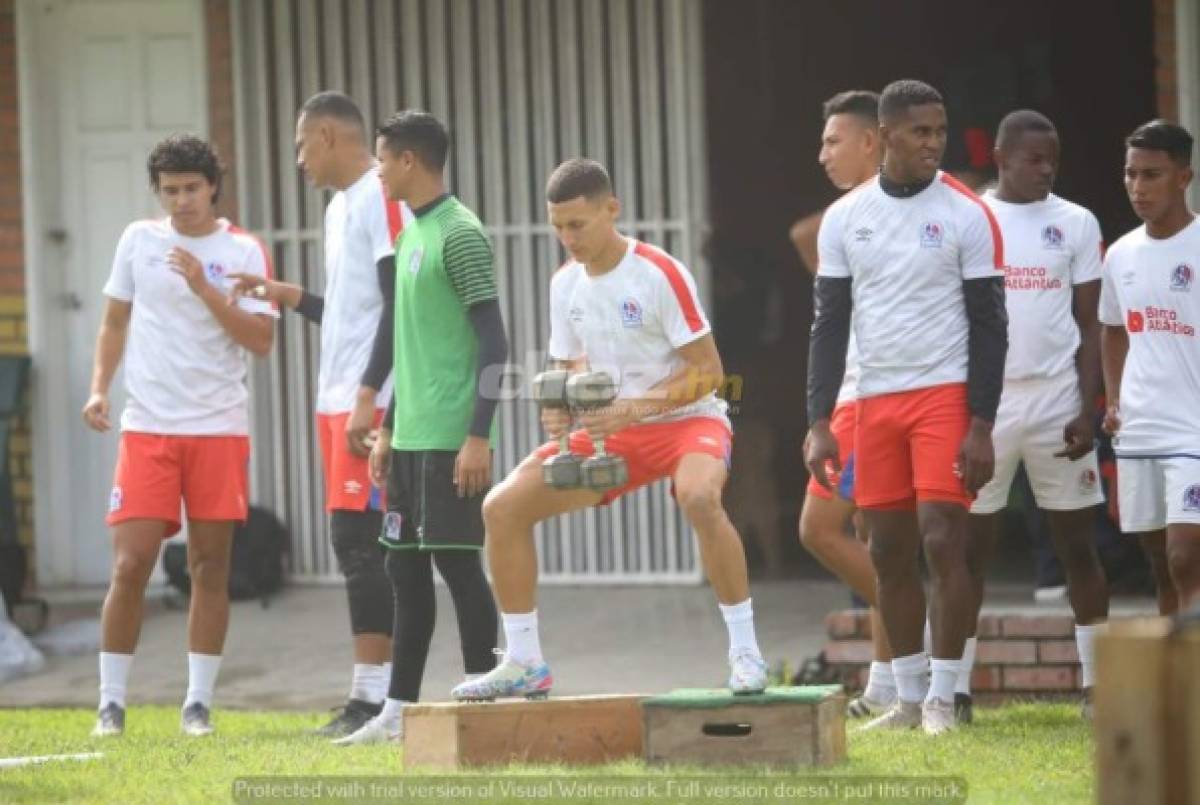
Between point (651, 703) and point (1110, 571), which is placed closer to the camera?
point (651, 703)

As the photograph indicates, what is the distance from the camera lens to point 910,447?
8.16 metres

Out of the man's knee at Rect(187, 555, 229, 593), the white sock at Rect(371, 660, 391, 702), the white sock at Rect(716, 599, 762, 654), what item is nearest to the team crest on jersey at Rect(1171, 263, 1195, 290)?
the white sock at Rect(716, 599, 762, 654)

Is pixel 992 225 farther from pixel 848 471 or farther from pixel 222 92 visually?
pixel 222 92

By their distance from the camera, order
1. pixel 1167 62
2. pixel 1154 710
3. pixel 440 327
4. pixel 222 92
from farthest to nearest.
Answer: pixel 222 92, pixel 1167 62, pixel 440 327, pixel 1154 710

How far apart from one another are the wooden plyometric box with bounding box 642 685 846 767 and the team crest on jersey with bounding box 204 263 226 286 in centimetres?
284

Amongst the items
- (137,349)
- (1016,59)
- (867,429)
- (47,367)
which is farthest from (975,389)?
(1016,59)

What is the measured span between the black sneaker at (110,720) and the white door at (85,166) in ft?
13.2

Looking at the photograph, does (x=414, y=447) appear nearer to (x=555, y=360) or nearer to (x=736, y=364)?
(x=555, y=360)

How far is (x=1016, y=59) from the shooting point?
16.2m

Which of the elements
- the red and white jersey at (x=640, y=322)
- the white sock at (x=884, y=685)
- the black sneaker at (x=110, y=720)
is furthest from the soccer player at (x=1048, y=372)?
the black sneaker at (x=110, y=720)

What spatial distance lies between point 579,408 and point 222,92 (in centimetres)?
586

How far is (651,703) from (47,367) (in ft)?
21.3

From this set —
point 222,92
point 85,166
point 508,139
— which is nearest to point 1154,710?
point 508,139

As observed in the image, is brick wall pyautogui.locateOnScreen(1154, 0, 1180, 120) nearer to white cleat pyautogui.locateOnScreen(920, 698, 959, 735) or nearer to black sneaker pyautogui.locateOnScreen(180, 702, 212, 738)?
white cleat pyautogui.locateOnScreen(920, 698, 959, 735)
